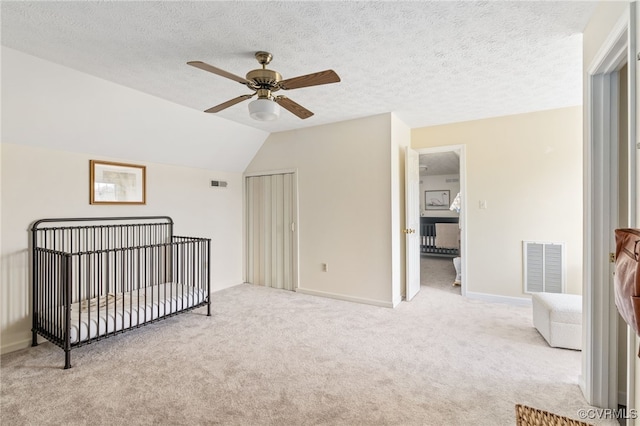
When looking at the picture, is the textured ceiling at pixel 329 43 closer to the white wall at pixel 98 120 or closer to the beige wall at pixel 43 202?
the white wall at pixel 98 120

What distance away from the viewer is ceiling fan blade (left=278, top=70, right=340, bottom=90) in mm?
1871

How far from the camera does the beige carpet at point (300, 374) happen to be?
5.95 ft

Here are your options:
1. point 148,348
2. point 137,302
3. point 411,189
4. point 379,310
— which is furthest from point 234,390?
Answer: point 411,189

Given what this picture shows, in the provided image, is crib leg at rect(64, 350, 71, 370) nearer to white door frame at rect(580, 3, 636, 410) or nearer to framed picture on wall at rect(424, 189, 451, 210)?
white door frame at rect(580, 3, 636, 410)

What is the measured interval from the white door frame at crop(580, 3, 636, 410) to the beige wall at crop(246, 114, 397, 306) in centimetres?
202

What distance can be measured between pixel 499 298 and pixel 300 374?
3.01m

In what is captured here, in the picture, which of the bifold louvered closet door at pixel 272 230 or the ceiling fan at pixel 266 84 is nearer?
the ceiling fan at pixel 266 84

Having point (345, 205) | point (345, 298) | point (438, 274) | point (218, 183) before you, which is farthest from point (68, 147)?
point (438, 274)

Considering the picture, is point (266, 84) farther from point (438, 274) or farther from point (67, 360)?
point (438, 274)

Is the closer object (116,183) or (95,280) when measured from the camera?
(95,280)

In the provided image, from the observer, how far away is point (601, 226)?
5.82 feet

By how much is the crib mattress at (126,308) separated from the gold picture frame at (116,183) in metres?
1.10

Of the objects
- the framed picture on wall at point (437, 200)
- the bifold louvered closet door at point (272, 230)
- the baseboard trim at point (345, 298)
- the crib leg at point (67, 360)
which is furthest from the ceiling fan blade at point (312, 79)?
the framed picture on wall at point (437, 200)

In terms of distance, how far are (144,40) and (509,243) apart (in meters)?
4.39
